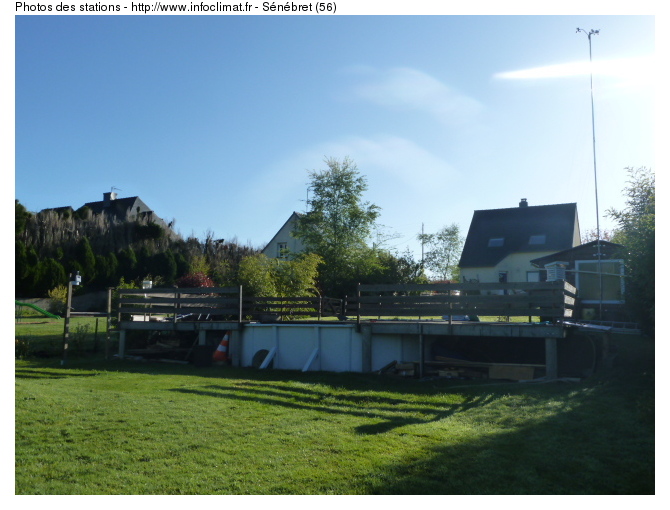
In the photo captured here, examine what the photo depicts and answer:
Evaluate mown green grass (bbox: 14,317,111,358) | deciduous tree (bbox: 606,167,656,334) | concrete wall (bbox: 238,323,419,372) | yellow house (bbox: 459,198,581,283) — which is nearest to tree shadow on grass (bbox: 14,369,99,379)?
mown green grass (bbox: 14,317,111,358)

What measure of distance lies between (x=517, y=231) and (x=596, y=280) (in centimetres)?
1726

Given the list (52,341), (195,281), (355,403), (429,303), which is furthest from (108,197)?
(355,403)

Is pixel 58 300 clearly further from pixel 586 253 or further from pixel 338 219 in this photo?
pixel 586 253

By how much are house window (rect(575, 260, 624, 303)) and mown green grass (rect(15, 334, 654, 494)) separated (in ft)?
26.5

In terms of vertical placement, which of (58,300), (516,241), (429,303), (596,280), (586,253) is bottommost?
(58,300)

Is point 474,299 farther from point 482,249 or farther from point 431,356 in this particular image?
point 482,249

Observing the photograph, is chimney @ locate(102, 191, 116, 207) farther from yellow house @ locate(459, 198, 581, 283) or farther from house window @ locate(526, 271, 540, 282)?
house window @ locate(526, 271, 540, 282)

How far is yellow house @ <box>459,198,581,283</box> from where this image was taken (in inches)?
1318

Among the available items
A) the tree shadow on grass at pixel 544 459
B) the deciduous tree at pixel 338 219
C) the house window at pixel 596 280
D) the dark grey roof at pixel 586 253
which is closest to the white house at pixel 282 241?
the deciduous tree at pixel 338 219

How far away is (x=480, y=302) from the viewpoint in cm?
1225

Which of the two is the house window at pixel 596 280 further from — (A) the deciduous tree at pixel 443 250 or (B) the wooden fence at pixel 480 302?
(A) the deciduous tree at pixel 443 250

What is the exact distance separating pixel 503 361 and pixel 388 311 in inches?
106

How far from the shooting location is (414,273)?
3406 centimetres
